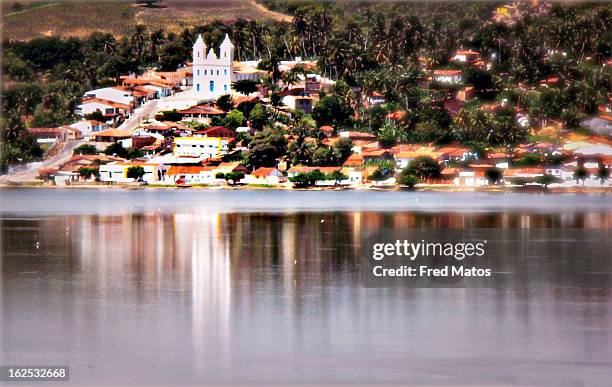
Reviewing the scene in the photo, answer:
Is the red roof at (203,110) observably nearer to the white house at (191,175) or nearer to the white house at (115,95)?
the white house at (115,95)

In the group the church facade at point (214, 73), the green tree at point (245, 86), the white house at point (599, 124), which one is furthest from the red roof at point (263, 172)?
the white house at point (599, 124)

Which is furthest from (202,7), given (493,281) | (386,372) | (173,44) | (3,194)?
(386,372)

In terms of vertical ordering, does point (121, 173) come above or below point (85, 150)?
below

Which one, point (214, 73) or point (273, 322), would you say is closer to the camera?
point (273, 322)

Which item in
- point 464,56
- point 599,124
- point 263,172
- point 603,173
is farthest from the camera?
point 464,56

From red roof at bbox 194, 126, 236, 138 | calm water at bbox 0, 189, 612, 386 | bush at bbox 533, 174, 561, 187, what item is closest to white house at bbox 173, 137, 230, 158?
red roof at bbox 194, 126, 236, 138

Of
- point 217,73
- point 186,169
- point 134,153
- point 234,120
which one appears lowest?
point 186,169

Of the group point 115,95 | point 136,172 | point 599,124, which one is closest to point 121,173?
point 136,172

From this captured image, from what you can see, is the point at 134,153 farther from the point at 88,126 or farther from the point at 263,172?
the point at 263,172
